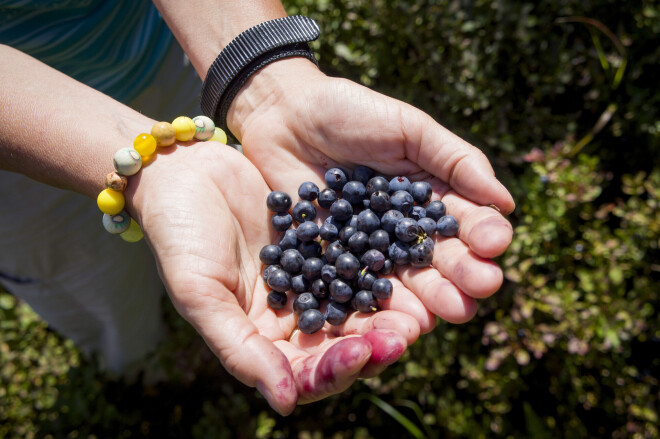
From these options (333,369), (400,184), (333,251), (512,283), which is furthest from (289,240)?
(512,283)

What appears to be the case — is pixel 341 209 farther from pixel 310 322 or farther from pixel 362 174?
pixel 310 322

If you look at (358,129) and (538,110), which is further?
(538,110)

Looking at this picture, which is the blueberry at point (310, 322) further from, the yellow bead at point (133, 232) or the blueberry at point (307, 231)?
the yellow bead at point (133, 232)

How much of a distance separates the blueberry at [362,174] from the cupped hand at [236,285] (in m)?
0.40

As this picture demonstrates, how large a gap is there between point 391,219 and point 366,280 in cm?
26

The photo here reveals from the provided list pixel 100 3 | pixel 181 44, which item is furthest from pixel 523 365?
pixel 100 3

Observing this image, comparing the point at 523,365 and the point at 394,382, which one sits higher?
the point at 523,365

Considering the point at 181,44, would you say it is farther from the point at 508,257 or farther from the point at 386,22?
the point at 508,257

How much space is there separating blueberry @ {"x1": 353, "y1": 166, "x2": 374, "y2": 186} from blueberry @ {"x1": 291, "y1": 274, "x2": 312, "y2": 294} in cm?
47

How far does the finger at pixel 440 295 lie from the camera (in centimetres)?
162

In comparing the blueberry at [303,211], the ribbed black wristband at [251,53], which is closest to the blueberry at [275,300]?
the blueberry at [303,211]

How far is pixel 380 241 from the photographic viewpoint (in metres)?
1.87

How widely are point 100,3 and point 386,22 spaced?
67.3 inches

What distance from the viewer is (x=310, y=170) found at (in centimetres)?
213
